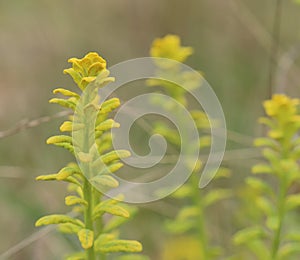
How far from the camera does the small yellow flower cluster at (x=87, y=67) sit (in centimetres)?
109

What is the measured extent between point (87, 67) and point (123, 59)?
84.6 inches

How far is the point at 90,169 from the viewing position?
112 cm

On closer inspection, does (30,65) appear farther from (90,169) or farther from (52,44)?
(90,169)

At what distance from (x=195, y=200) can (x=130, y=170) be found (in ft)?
3.00

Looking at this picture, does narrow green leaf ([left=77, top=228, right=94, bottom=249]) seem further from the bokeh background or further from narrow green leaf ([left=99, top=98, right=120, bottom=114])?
the bokeh background

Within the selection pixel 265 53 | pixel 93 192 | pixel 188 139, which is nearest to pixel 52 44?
pixel 265 53

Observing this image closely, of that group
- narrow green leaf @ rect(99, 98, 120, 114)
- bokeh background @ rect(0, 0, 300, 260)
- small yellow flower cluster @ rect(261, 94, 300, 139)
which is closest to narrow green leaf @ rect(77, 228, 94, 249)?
narrow green leaf @ rect(99, 98, 120, 114)

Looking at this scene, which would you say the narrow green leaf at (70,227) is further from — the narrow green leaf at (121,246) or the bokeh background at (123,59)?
the bokeh background at (123,59)

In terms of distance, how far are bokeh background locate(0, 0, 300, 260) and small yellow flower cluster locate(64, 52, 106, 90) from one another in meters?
1.07

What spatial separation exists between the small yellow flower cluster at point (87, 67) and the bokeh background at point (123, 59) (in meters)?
1.07

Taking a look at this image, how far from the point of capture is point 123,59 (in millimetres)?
3250

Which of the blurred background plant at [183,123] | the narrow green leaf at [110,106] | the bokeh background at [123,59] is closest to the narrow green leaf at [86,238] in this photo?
the narrow green leaf at [110,106]

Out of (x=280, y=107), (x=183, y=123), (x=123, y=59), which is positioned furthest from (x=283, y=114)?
(x=123, y=59)

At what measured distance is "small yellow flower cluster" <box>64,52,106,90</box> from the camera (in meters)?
1.09
